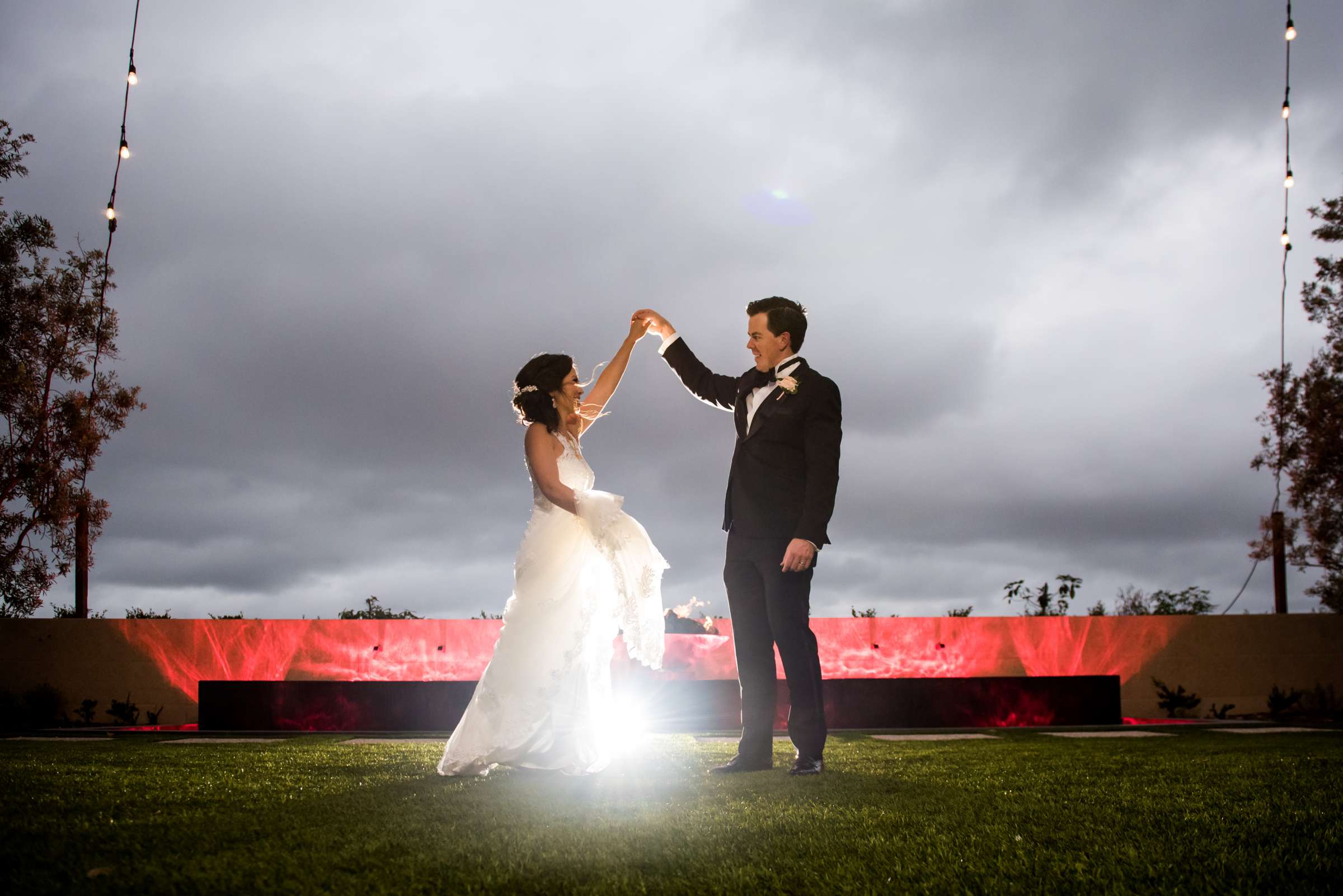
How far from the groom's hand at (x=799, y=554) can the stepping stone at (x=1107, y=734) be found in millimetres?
3956

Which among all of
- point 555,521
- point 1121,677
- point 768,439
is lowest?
point 1121,677

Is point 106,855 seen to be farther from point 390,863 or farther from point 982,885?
point 982,885

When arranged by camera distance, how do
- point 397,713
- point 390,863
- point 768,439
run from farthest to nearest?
point 397,713
point 768,439
point 390,863

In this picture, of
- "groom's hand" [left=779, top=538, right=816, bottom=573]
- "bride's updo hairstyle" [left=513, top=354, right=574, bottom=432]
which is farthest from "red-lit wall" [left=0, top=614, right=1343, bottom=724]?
"groom's hand" [left=779, top=538, right=816, bottom=573]

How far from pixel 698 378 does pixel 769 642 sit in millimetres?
1416

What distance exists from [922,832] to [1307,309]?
1705 centimetres

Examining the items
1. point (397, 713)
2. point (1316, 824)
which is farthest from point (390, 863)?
point (397, 713)

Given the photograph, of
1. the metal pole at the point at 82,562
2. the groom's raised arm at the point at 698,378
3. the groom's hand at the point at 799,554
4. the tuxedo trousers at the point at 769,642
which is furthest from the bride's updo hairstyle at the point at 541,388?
the metal pole at the point at 82,562

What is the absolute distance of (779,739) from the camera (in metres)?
7.23

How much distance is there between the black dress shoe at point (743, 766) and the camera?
420cm

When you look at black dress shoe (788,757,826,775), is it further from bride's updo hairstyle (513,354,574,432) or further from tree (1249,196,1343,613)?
tree (1249,196,1343,613)

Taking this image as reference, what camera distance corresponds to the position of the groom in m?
4.12

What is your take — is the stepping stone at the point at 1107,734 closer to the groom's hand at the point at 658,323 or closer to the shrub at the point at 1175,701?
the groom's hand at the point at 658,323

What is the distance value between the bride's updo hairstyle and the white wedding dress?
0.18m
